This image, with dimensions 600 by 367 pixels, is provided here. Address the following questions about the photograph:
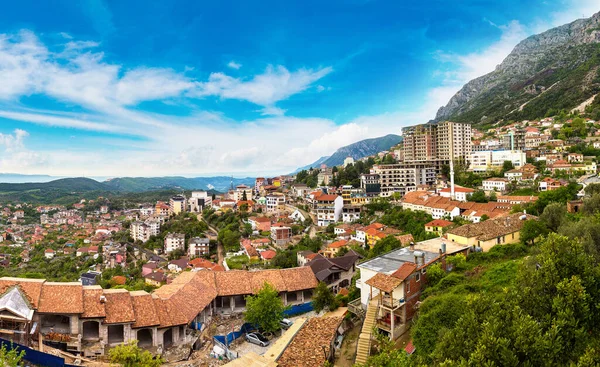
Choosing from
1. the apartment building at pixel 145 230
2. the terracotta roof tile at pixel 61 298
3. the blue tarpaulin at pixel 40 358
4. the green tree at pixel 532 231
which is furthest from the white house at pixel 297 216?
the blue tarpaulin at pixel 40 358

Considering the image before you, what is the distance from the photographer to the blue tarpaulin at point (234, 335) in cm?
1509

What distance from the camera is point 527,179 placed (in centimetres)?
3431

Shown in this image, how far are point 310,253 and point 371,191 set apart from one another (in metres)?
17.8

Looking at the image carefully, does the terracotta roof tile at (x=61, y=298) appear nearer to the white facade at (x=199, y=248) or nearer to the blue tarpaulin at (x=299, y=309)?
the blue tarpaulin at (x=299, y=309)

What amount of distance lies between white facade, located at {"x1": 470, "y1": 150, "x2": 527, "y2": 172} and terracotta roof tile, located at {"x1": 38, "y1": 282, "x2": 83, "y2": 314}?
4206 cm

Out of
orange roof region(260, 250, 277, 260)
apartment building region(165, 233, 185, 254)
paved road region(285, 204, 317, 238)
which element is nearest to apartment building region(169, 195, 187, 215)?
apartment building region(165, 233, 185, 254)

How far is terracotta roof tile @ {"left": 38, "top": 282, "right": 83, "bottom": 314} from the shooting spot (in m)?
12.5

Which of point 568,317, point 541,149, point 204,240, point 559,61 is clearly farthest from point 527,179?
point 559,61

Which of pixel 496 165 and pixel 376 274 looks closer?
pixel 376 274

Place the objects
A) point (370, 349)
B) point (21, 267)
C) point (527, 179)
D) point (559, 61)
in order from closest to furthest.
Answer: point (370, 349) → point (527, 179) → point (21, 267) → point (559, 61)

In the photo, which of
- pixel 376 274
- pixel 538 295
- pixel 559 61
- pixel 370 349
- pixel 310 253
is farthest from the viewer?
pixel 559 61

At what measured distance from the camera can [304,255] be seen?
95.6 feet

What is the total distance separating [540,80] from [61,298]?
116 meters

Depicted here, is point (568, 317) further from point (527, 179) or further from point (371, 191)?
point (371, 191)
